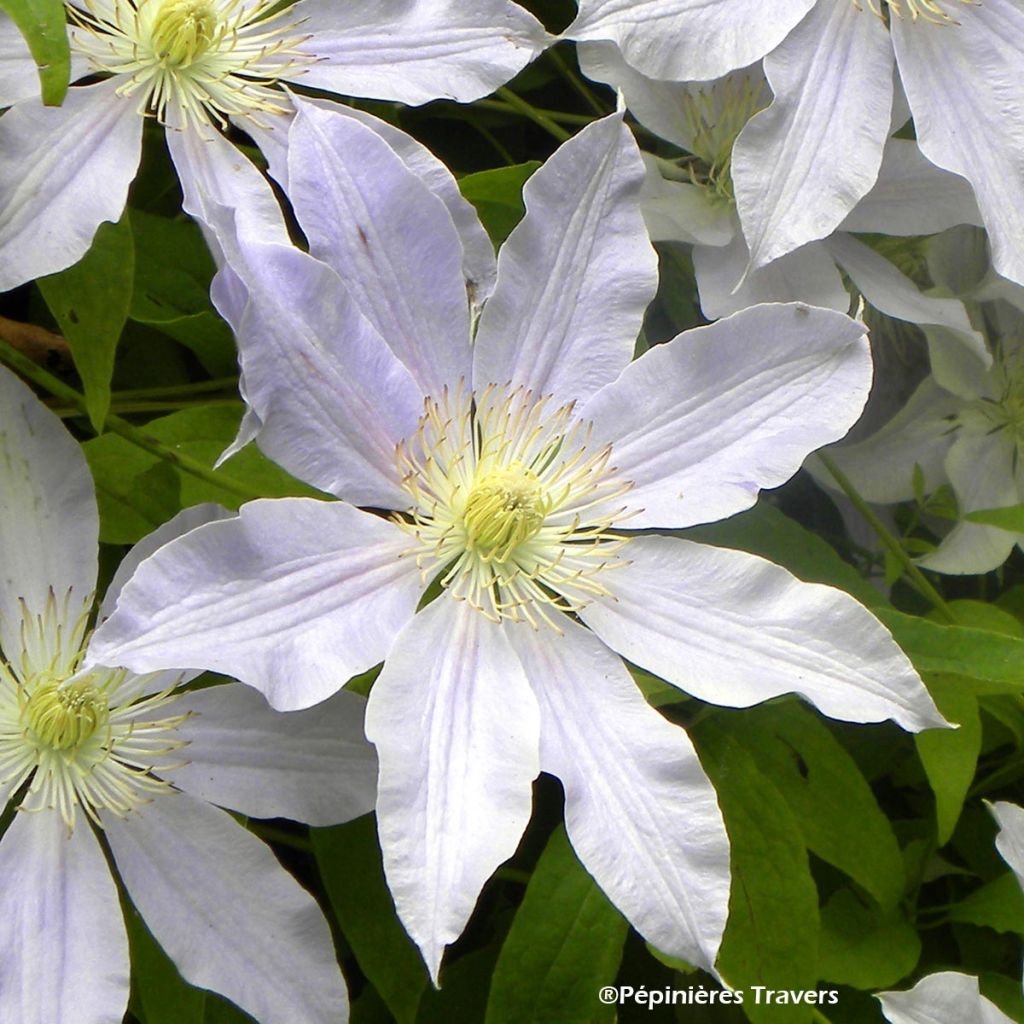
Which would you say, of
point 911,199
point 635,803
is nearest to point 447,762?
point 635,803

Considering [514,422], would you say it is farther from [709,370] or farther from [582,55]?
[582,55]

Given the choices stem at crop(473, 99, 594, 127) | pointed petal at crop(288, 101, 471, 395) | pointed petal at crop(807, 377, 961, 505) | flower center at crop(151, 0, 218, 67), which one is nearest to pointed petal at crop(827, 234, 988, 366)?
pointed petal at crop(807, 377, 961, 505)

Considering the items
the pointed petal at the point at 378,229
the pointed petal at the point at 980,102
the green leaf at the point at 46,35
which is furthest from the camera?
the pointed petal at the point at 980,102

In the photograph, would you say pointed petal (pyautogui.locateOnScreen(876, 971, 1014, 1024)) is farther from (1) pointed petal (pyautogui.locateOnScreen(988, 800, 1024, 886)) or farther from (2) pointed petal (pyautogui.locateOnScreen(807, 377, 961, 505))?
(2) pointed petal (pyautogui.locateOnScreen(807, 377, 961, 505))

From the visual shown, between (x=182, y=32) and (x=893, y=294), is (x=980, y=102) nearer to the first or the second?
(x=893, y=294)

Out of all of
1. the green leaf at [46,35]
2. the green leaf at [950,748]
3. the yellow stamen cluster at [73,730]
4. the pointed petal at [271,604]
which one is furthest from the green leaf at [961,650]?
the green leaf at [46,35]

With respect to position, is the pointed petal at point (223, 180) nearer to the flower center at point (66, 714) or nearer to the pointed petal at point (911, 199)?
the flower center at point (66, 714)
